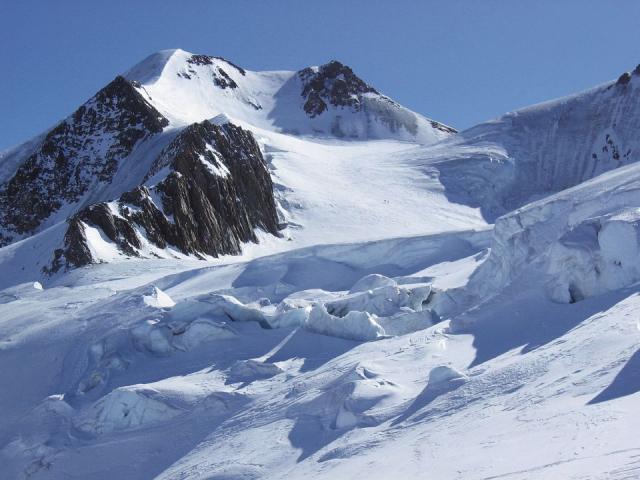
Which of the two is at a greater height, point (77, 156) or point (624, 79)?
point (77, 156)

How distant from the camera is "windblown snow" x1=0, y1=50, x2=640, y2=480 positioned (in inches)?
475

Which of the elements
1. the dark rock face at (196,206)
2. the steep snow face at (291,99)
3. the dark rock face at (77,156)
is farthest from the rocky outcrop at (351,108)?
the dark rock face at (196,206)

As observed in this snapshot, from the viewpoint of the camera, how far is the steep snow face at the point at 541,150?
62969 mm

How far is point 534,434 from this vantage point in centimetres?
1107

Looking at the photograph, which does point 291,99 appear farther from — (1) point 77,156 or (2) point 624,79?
(2) point 624,79

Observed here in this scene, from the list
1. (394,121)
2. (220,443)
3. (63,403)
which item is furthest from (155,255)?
(394,121)

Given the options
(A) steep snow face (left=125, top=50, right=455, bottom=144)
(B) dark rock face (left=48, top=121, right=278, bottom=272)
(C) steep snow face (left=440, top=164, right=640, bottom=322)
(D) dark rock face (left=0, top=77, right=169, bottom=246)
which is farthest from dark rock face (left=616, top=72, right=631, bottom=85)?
(C) steep snow face (left=440, top=164, right=640, bottom=322)

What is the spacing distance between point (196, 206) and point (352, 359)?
28.0 m

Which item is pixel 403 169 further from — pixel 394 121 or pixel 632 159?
pixel 394 121

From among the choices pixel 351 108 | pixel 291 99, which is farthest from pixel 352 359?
pixel 291 99

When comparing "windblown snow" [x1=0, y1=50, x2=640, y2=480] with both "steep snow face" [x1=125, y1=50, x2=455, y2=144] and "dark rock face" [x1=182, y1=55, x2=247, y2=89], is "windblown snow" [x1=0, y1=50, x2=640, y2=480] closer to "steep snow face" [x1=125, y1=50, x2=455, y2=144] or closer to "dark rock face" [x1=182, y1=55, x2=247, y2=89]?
"steep snow face" [x1=125, y1=50, x2=455, y2=144]

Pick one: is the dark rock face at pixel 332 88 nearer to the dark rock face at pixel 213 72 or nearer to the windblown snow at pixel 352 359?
the dark rock face at pixel 213 72

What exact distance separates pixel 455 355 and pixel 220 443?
15.6ft

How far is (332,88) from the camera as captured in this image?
4050 inches
